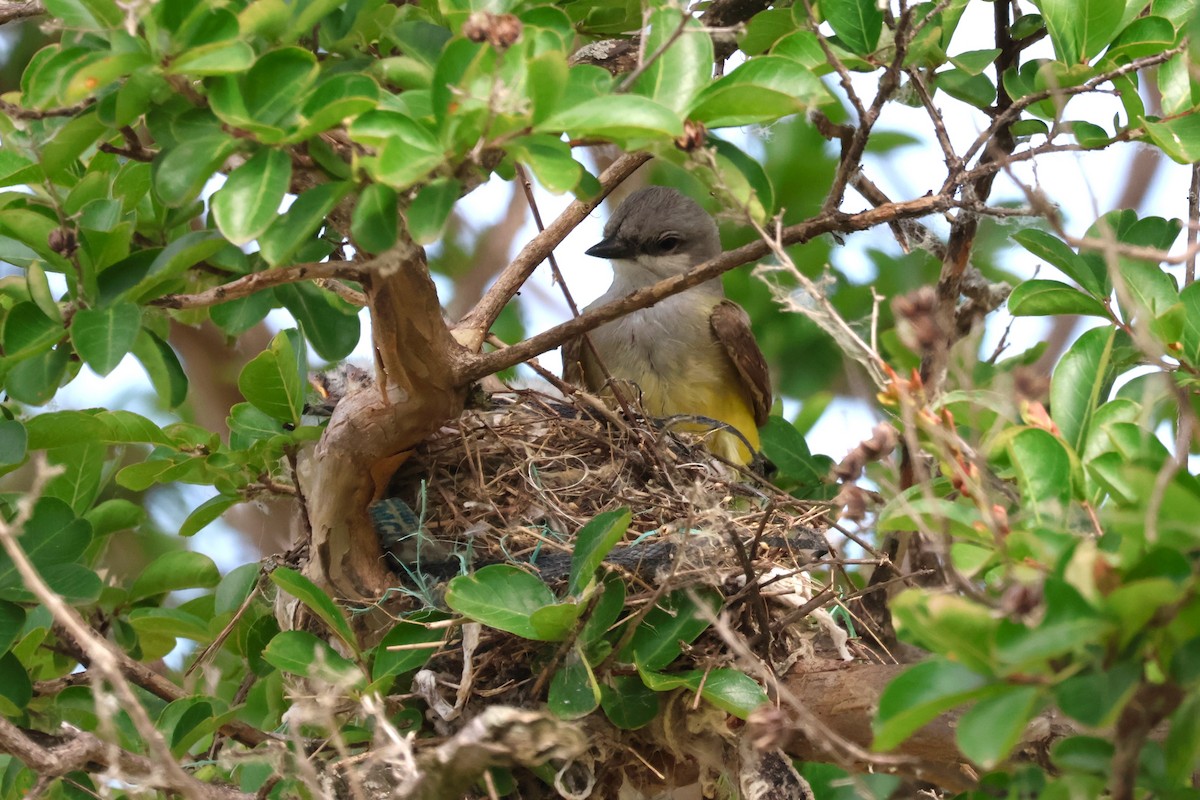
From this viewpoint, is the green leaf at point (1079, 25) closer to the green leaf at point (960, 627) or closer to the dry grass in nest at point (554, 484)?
the dry grass in nest at point (554, 484)

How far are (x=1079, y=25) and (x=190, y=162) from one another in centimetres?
200

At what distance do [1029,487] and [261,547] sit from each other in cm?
439

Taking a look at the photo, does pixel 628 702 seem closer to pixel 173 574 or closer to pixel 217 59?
pixel 173 574

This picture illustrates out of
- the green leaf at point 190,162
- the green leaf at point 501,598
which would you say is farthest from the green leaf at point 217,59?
the green leaf at point 501,598

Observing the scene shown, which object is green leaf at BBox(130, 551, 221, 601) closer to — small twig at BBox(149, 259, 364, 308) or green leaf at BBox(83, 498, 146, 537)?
green leaf at BBox(83, 498, 146, 537)

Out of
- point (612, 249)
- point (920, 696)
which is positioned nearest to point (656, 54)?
point (920, 696)

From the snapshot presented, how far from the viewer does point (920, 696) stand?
1.83 m

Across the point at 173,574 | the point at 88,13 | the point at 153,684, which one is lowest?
the point at 153,684

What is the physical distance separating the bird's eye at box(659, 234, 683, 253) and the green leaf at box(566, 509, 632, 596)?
2.88m

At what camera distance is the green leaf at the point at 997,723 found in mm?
1716

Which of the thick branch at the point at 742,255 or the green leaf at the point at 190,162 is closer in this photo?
the green leaf at the point at 190,162

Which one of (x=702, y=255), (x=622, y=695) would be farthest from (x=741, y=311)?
(x=622, y=695)

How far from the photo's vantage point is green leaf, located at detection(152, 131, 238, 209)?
2352 mm

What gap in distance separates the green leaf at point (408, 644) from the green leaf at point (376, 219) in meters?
1.24
